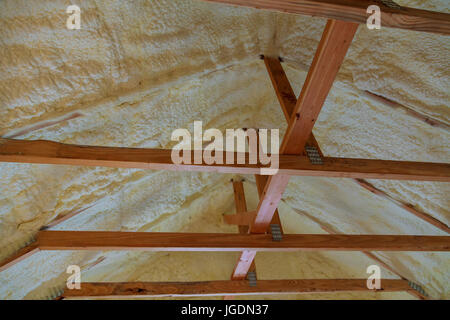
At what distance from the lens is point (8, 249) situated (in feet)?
8.15

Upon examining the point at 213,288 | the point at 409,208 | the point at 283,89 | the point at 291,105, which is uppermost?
the point at 283,89

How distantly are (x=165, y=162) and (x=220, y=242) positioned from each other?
49.9 inches

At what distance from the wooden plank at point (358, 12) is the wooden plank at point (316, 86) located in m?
0.17

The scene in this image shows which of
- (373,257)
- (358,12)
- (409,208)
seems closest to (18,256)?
(358,12)

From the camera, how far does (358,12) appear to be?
131 centimetres

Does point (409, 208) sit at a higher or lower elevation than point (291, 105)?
lower

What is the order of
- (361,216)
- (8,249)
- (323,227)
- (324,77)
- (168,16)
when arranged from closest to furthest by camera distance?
(324,77)
(168,16)
(8,249)
(361,216)
(323,227)

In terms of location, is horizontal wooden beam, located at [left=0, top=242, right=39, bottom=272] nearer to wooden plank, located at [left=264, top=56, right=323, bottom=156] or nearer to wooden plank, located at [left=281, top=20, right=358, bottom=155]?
wooden plank, located at [left=281, top=20, right=358, bottom=155]

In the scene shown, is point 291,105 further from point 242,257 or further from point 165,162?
point 242,257

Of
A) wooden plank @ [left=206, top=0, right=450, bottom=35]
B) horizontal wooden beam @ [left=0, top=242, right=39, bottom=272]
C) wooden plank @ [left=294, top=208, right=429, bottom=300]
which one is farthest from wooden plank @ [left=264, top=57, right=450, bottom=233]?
horizontal wooden beam @ [left=0, top=242, right=39, bottom=272]

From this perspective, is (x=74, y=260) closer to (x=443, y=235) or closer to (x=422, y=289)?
(x=443, y=235)

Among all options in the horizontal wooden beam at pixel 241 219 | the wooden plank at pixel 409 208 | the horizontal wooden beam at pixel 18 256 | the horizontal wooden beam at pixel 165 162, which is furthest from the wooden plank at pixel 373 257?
the horizontal wooden beam at pixel 18 256

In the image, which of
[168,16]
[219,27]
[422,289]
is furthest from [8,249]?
Result: [422,289]

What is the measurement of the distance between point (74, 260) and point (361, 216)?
11.0 ft
